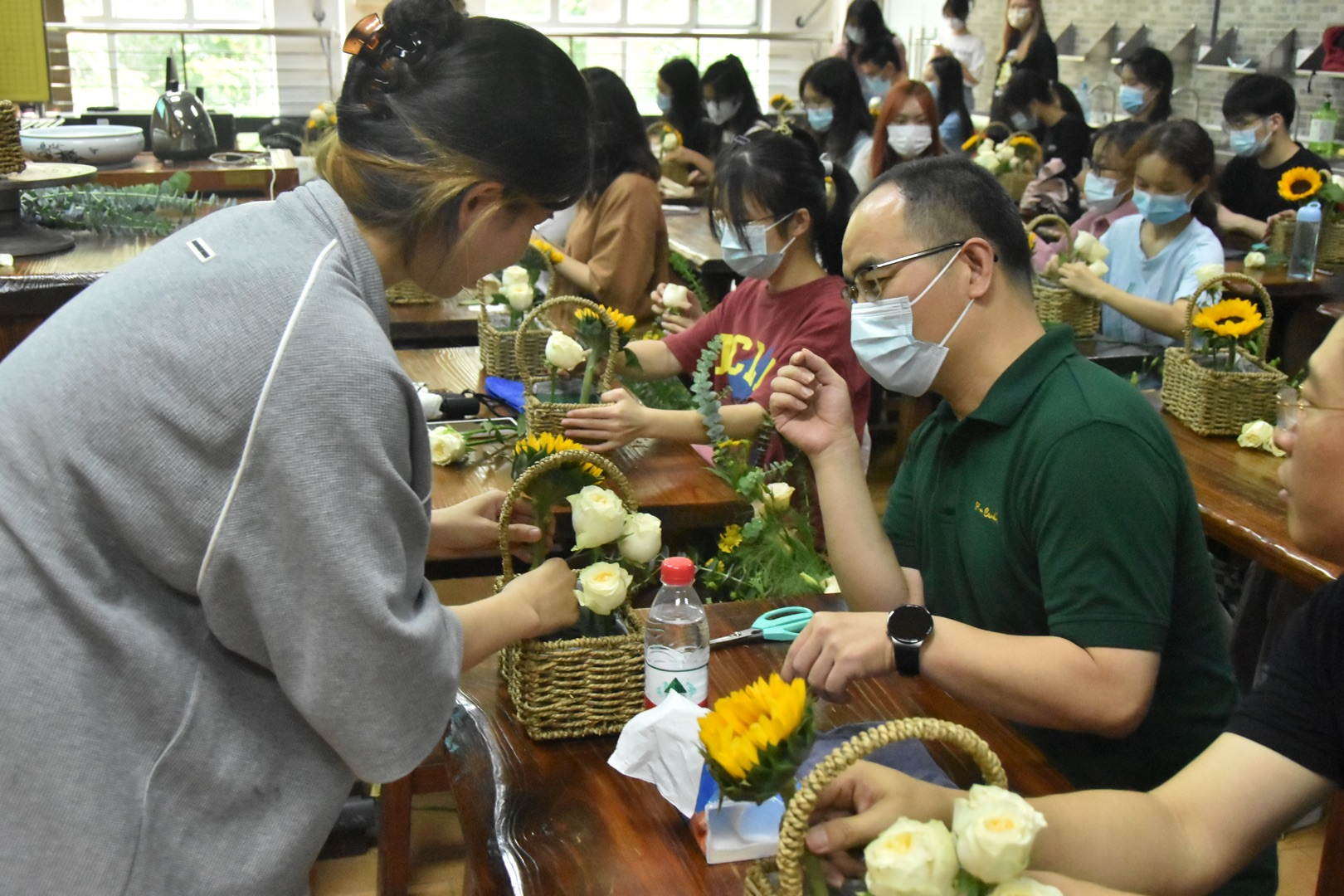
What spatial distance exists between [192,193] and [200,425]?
4.56 m

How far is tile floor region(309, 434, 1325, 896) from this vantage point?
8.19 ft

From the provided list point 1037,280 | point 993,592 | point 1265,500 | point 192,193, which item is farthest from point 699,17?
point 993,592

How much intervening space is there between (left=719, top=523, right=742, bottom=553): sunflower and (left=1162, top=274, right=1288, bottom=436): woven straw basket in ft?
4.14

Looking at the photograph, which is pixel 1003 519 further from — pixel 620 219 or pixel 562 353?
pixel 620 219

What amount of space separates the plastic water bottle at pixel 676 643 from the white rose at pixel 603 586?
0.05 m

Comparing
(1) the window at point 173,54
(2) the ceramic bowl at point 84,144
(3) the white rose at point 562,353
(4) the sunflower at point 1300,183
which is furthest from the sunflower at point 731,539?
(1) the window at point 173,54

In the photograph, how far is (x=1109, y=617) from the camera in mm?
1379

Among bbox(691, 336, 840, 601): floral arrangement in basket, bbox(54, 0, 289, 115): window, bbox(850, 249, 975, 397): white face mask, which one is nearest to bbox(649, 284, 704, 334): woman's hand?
bbox(691, 336, 840, 601): floral arrangement in basket

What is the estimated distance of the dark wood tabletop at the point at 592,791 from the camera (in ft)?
3.97

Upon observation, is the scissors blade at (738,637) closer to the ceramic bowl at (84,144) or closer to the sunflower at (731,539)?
the sunflower at (731,539)

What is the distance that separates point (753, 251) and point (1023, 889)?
6.81 feet

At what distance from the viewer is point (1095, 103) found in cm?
891

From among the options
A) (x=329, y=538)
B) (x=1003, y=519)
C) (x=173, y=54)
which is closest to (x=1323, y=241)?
(x=1003, y=519)

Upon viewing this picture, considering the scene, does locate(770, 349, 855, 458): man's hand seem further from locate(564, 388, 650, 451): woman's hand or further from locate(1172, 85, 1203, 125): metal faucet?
locate(1172, 85, 1203, 125): metal faucet
